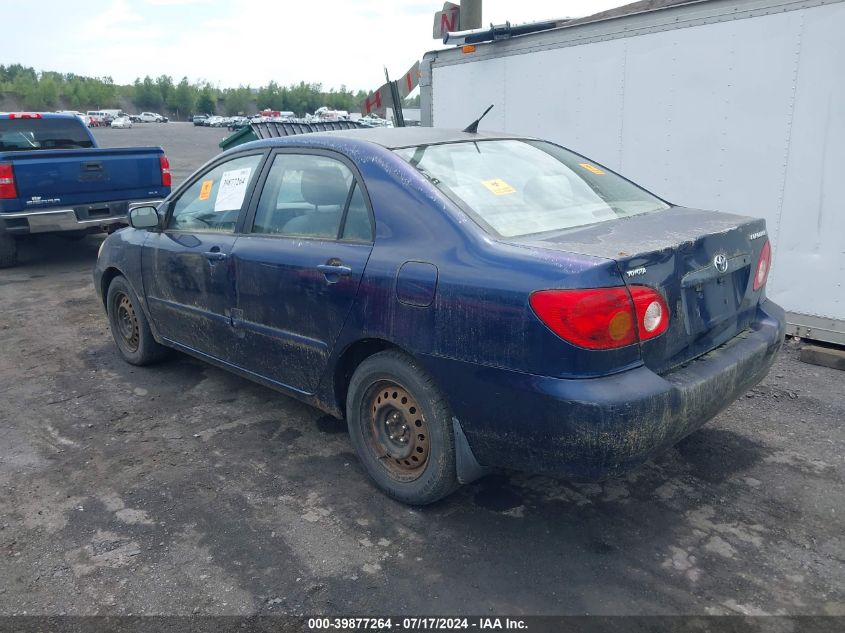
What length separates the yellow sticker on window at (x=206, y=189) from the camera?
422cm

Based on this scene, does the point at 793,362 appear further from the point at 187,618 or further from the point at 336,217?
the point at 187,618

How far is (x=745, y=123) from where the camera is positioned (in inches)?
204

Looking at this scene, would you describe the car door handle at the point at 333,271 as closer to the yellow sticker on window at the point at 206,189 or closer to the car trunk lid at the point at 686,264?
A: the car trunk lid at the point at 686,264

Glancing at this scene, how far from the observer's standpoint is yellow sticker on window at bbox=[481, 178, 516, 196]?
3162 millimetres

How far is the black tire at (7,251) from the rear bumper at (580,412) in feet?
25.9

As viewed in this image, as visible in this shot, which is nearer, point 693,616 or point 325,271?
point 693,616

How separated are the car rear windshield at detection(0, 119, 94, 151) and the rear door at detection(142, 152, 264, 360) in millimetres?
6851

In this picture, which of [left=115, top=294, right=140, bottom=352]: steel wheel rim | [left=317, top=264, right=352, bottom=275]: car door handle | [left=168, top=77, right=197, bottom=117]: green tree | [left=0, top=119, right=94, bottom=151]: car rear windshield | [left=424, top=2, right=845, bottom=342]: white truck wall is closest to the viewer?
[left=317, top=264, right=352, bottom=275]: car door handle

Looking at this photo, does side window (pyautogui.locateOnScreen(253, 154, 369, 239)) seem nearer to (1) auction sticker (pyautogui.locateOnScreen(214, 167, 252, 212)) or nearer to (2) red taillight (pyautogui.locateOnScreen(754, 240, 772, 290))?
(1) auction sticker (pyautogui.locateOnScreen(214, 167, 252, 212))

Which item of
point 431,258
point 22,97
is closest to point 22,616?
point 431,258

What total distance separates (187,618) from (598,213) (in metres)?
2.43

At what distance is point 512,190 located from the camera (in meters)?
3.22

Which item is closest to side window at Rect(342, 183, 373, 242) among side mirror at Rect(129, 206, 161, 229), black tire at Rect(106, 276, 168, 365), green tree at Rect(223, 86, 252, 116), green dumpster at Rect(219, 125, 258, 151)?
side mirror at Rect(129, 206, 161, 229)

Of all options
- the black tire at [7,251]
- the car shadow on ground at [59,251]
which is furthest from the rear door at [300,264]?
the black tire at [7,251]
